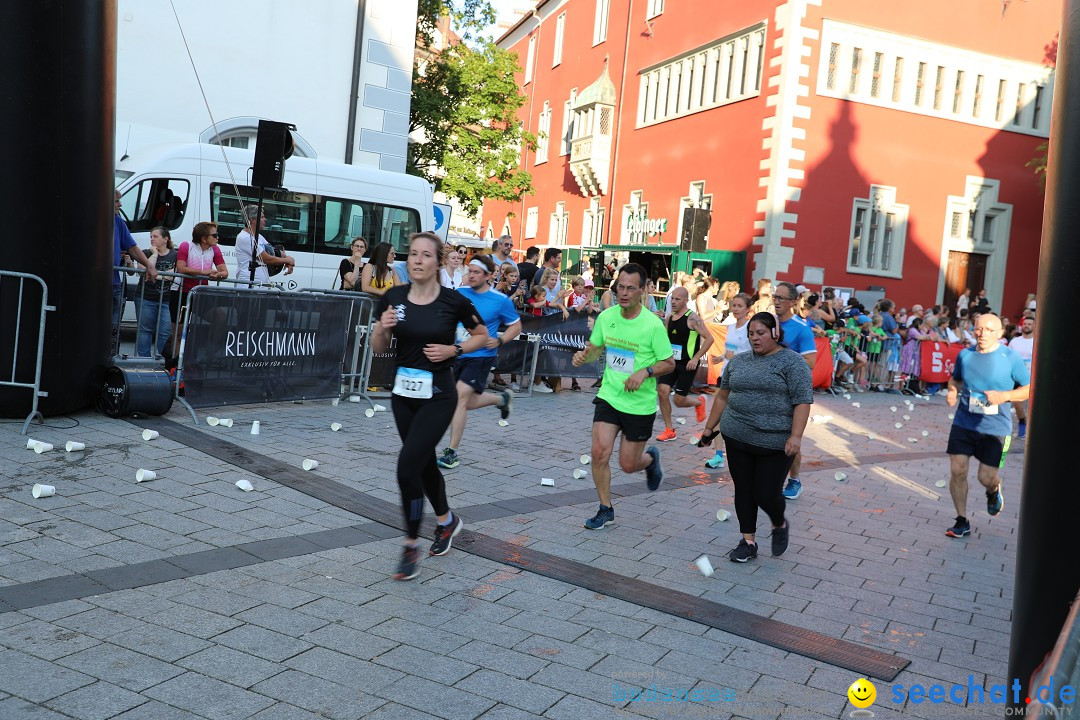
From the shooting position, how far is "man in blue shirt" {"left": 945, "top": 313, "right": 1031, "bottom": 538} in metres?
7.54

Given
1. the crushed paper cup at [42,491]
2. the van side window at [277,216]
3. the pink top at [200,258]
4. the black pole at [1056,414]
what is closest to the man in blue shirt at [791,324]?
the black pole at [1056,414]

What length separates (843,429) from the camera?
45.6 ft

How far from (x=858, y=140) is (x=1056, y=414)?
81.8ft

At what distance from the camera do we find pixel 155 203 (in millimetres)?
14781

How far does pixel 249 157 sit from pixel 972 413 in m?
12.1

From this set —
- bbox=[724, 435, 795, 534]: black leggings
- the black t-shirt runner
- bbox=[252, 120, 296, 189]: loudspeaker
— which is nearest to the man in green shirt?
bbox=[724, 435, 795, 534]: black leggings

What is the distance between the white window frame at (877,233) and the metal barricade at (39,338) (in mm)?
22819

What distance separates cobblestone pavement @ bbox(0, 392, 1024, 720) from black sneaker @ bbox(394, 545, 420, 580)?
0.18 ft

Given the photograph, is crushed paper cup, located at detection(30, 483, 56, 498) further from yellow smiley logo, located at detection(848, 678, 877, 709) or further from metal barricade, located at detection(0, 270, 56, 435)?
yellow smiley logo, located at detection(848, 678, 877, 709)

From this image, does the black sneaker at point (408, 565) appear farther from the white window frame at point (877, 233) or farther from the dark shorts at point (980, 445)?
the white window frame at point (877, 233)

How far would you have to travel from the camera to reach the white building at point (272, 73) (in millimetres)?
17984

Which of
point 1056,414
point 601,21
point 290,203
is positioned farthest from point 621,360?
point 601,21

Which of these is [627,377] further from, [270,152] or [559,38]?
[559,38]

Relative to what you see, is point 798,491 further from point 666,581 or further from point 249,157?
point 249,157
